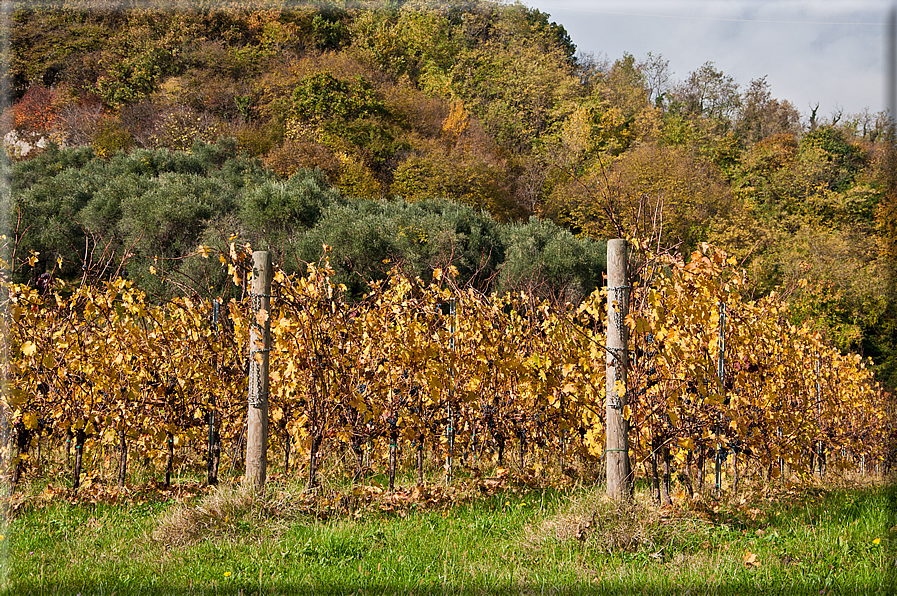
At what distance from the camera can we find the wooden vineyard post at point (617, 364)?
3.45 metres

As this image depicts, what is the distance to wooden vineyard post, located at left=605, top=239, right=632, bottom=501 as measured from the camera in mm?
3451

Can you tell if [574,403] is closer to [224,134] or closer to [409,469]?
[409,469]

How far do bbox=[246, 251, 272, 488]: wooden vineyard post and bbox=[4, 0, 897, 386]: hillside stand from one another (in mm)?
10513

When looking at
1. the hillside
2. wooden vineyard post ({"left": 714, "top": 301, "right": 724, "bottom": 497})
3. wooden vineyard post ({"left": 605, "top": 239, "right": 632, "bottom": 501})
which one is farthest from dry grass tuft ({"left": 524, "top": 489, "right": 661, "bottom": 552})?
the hillside

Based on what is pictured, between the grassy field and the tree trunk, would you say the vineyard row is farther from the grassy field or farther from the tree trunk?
the grassy field

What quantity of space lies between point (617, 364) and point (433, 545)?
4.63ft

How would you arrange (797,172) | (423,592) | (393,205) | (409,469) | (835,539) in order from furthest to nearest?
(797,172) < (393,205) < (409,469) < (835,539) < (423,592)

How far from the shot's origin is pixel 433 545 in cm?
330

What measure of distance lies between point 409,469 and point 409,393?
1.04 meters

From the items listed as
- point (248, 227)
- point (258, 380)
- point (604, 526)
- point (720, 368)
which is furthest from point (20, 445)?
point (248, 227)

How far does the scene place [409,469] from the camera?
218 inches

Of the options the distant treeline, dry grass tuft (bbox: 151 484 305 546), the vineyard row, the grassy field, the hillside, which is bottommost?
the grassy field

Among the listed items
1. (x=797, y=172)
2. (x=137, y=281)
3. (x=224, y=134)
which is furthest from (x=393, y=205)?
(x=797, y=172)

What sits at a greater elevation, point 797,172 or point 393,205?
point 797,172
